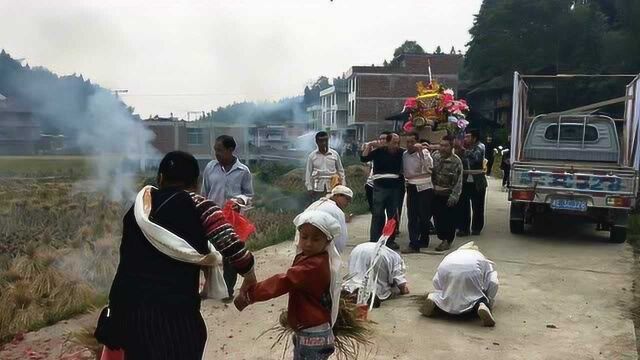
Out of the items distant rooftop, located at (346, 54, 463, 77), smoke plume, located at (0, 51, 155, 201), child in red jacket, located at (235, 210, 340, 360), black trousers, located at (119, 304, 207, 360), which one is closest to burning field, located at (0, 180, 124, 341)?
smoke plume, located at (0, 51, 155, 201)

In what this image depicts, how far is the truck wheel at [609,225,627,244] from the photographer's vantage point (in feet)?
27.4

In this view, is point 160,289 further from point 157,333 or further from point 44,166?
point 44,166

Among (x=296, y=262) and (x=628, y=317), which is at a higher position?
(x=296, y=262)

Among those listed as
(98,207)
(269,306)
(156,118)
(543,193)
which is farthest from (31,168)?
(543,193)

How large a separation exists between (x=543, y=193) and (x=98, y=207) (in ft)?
21.2

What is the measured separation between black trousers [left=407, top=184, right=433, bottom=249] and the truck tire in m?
1.98

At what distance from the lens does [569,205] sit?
8.19 meters

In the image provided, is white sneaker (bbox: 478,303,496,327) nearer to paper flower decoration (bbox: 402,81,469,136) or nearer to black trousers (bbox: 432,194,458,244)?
black trousers (bbox: 432,194,458,244)

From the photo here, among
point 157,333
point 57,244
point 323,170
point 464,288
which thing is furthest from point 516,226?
point 157,333

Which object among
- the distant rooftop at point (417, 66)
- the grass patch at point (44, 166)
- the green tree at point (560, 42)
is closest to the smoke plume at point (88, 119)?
the grass patch at point (44, 166)

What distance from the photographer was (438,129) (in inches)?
368

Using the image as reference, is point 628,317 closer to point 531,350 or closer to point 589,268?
point 531,350

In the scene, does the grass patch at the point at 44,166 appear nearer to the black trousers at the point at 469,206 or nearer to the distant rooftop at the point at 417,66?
the black trousers at the point at 469,206

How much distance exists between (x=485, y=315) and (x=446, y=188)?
3.03 metres
